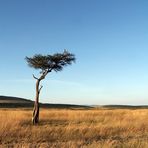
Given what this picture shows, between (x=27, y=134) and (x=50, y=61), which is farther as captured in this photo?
(x=50, y=61)

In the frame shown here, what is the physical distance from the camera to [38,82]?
26016 millimetres

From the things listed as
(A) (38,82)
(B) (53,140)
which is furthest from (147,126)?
(A) (38,82)

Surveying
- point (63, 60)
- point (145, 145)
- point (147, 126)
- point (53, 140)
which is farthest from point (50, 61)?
point (145, 145)

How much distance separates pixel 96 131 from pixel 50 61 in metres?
11.5

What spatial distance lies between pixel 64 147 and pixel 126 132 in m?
6.67

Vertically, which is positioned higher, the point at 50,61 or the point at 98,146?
the point at 50,61

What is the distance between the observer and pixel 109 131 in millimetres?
16859

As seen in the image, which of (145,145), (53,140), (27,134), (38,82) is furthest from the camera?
(38,82)

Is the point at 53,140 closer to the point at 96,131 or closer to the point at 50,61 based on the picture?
the point at 96,131

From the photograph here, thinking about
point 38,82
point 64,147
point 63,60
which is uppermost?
point 63,60

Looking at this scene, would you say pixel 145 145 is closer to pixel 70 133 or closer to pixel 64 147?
pixel 64 147

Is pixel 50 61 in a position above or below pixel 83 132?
above

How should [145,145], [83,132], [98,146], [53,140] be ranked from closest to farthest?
[98,146] < [145,145] < [53,140] < [83,132]

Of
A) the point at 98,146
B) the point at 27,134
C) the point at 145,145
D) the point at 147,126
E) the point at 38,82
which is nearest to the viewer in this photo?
the point at 98,146
